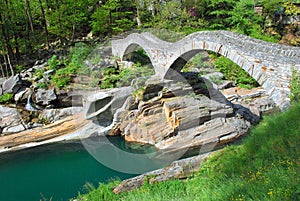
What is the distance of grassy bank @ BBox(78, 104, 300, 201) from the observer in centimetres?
354

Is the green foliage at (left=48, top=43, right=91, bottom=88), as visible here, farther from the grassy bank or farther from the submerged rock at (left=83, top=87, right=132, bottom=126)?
the grassy bank

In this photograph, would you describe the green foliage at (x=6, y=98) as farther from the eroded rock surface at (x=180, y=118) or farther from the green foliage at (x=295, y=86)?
the green foliage at (x=295, y=86)

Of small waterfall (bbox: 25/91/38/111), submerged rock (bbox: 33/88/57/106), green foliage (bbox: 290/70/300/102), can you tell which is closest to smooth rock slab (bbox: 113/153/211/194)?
green foliage (bbox: 290/70/300/102)

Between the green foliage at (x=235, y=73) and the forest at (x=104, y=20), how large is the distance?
523 cm

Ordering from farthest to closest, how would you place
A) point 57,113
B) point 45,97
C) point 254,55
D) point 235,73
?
point 235,73, point 45,97, point 57,113, point 254,55

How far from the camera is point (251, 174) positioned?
445 cm

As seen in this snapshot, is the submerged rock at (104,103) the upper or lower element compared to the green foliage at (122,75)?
lower

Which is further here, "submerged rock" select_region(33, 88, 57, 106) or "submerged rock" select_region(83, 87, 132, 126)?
"submerged rock" select_region(33, 88, 57, 106)

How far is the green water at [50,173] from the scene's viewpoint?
31.1 ft

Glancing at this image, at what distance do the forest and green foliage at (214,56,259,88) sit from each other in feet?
17.2

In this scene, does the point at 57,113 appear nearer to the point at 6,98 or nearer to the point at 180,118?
the point at 6,98

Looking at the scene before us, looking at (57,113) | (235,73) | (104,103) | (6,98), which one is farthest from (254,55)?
(6,98)

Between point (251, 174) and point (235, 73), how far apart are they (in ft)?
45.4

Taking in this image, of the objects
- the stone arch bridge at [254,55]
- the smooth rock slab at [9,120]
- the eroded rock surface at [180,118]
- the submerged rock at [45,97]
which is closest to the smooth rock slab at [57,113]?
the submerged rock at [45,97]
